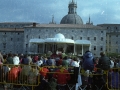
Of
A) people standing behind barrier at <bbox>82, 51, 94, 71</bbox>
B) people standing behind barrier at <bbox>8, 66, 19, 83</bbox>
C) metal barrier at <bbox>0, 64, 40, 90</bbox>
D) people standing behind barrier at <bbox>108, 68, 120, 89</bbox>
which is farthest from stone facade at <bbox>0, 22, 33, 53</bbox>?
people standing behind barrier at <bbox>108, 68, 120, 89</bbox>

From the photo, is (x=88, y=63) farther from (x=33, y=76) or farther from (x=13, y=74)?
(x=13, y=74)

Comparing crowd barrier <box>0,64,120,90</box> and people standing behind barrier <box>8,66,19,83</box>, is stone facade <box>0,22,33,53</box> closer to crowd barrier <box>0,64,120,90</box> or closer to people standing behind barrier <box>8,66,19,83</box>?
crowd barrier <box>0,64,120,90</box>

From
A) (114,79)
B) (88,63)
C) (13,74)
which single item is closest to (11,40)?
(13,74)

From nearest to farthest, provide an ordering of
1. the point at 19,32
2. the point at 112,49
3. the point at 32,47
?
the point at 32,47, the point at 19,32, the point at 112,49

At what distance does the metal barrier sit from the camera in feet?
41.5

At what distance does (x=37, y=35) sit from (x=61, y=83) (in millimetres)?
74016

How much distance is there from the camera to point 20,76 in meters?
12.9

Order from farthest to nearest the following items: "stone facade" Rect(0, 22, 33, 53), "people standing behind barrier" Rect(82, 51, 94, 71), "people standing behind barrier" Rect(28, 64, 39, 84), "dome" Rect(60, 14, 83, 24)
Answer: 1. "dome" Rect(60, 14, 83, 24)
2. "stone facade" Rect(0, 22, 33, 53)
3. "people standing behind barrier" Rect(82, 51, 94, 71)
4. "people standing behind barrier" Rect(28, 64, 39, 84)

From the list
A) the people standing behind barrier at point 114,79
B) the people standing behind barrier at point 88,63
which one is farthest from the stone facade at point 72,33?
the people standing behind barrier at point 114,79

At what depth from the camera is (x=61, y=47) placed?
68312mm

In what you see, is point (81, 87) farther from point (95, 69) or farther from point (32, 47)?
point (32, 47)

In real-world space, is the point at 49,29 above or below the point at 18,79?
above

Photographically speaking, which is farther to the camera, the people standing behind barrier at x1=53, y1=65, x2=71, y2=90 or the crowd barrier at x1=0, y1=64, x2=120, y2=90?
the people standing behind barrier at x1=53, y1=65, x2=71, y2=90

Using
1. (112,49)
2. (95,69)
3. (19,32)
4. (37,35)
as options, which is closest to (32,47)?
(37,35)
